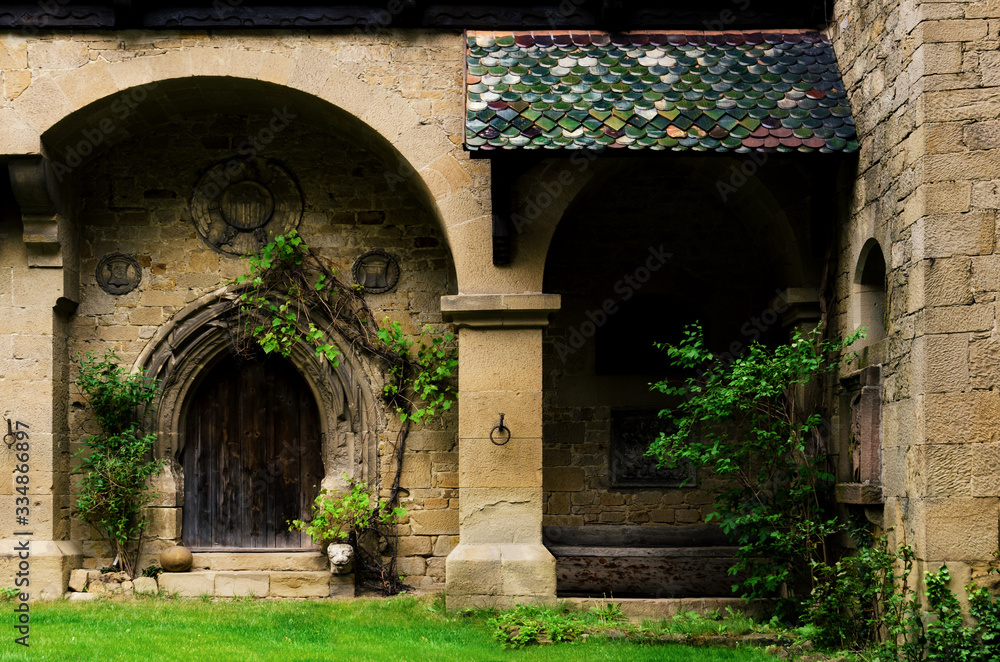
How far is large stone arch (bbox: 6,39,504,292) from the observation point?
23.9ft

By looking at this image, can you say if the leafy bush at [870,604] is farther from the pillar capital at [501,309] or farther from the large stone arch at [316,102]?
the large stone arch at [316,102]

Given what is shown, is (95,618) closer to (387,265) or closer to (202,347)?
(202,347)

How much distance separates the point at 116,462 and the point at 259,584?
150 centimetres

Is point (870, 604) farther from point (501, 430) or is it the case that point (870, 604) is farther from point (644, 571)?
point (501, 430)

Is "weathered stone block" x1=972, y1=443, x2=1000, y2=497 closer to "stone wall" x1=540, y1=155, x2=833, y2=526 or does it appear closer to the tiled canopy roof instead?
the tiled canopy roof

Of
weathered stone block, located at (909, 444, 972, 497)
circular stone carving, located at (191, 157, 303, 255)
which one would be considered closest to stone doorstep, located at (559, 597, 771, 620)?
weathered stone block, located at (909, 444, 972, 497)

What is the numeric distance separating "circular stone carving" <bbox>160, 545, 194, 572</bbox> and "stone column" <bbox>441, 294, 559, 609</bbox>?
2.43 m

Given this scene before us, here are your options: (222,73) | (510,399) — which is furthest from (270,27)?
(510,399)

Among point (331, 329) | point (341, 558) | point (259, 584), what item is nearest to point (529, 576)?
point (341, 558)

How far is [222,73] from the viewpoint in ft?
24.0

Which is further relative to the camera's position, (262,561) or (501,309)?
(262,561)

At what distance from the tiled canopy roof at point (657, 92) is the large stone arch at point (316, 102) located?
2.39 feet

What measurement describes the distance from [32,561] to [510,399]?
12.7 ft

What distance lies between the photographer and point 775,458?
666 centimetres
